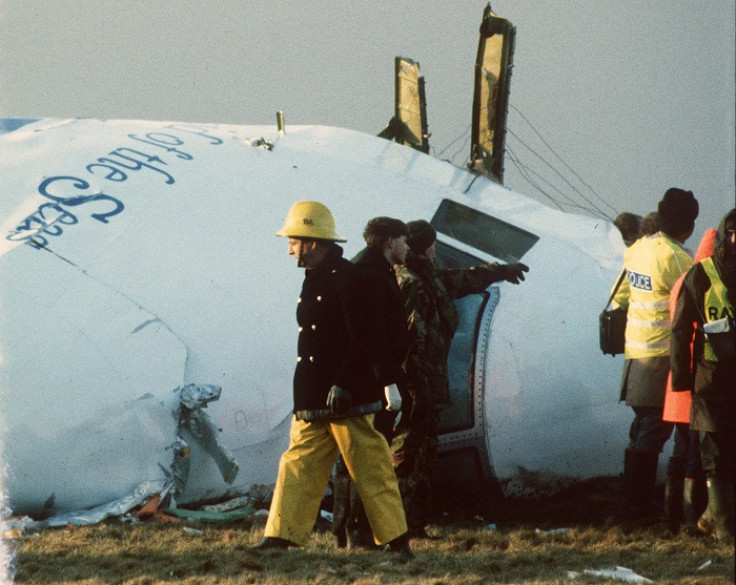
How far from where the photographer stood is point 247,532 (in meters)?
8.02

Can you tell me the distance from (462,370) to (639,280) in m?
1.33

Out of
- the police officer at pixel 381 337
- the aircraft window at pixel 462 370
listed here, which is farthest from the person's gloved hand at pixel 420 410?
the aircraft window at pixel 462 370

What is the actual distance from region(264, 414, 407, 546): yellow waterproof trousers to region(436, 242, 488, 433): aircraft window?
5.08 feet

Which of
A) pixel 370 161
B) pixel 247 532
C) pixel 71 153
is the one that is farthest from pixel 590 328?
pixel 71 153

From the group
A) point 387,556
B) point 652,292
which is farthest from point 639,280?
point 387,556

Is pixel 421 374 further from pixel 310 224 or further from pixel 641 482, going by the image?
pixel 641 482

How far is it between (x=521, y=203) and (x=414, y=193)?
0.96 m

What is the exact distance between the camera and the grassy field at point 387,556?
687cm

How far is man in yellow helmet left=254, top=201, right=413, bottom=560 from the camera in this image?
7086mm

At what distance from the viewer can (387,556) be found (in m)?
7.41

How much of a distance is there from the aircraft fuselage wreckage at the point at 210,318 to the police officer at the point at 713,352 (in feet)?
4.48

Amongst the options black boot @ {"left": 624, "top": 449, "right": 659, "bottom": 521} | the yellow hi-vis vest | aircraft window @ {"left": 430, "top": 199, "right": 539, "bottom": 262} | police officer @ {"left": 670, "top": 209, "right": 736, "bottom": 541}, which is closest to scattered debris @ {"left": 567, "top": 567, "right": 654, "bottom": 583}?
police officer @ {"left": 670, "top": 209, "right": 736, "bottom": 541}

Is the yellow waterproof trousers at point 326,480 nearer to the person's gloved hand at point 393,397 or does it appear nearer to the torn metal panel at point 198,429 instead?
the person's gloved hand at point 393,397

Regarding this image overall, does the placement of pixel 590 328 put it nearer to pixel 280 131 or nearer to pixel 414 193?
pixel 414 193
